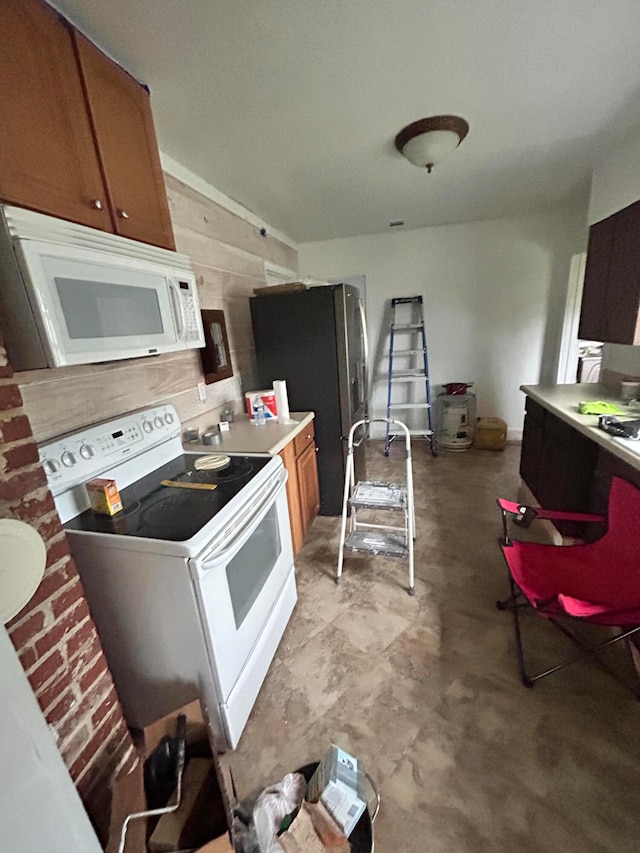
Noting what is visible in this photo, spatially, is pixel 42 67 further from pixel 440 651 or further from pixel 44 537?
pixel 440 651

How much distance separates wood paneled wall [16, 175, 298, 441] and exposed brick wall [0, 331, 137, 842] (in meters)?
0.44

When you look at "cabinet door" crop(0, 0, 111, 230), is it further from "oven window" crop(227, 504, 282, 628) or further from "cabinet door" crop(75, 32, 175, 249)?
"oven window" crop(227, 504, 282, 628)

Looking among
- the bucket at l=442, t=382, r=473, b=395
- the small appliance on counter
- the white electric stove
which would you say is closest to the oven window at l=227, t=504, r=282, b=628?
the white electric stove

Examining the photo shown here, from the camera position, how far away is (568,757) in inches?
45.5

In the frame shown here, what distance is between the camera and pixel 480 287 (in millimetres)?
3729

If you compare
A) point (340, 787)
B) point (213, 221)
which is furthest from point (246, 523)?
point (213, 221)

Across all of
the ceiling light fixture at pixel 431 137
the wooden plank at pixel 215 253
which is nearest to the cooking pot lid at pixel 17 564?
the wooden plank at pixel 215 253

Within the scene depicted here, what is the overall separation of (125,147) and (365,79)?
3.17ft

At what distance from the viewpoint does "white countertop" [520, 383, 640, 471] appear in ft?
4.63

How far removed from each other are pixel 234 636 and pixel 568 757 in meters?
1.18

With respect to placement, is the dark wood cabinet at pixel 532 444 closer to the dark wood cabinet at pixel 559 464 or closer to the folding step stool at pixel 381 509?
the dark wood cabinet at pixel 559 464

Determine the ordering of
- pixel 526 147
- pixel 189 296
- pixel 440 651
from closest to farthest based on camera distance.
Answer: pixel 189 296 → pixel 440 651 → pixel 526 147

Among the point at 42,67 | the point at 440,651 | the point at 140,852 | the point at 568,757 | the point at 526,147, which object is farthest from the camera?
the point at 526,147

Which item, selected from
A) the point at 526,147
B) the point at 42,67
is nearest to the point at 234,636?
the point at 42,67
